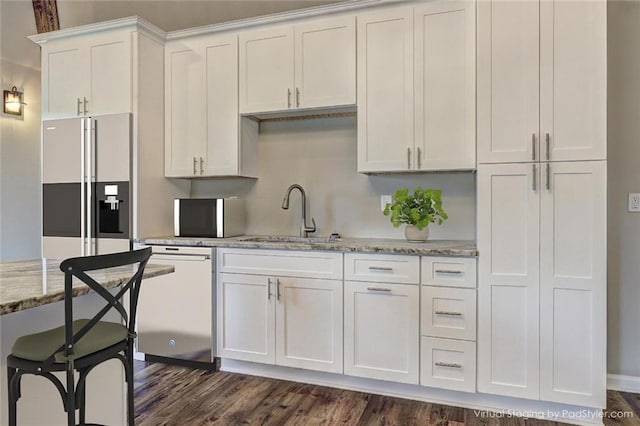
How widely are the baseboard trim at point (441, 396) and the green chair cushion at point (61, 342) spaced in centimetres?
146

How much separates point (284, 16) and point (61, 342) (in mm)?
2467

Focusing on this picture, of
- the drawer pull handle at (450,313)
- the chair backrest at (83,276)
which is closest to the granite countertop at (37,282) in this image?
the chair backrest at (83,276)

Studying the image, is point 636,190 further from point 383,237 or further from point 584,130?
point 383,237

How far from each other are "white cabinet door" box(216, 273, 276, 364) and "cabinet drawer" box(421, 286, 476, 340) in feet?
3.22

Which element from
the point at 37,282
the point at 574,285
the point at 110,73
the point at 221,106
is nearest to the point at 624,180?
the point at 574,285

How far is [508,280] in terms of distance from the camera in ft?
7.54

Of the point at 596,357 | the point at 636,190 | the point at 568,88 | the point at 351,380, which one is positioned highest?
the point at 568,88

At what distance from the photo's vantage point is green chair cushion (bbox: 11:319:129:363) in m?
1.32

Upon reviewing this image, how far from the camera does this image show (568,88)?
223 cm

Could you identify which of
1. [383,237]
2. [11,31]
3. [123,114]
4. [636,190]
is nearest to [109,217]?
[123,114]

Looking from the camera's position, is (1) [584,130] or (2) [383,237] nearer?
(1) [584,130]

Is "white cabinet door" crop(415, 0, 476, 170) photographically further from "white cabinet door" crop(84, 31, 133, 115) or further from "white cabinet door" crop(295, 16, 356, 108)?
"white cabinet door" crop(84, 31, 133, 115)

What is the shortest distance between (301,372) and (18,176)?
3.49m

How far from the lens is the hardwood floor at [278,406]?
224cm
